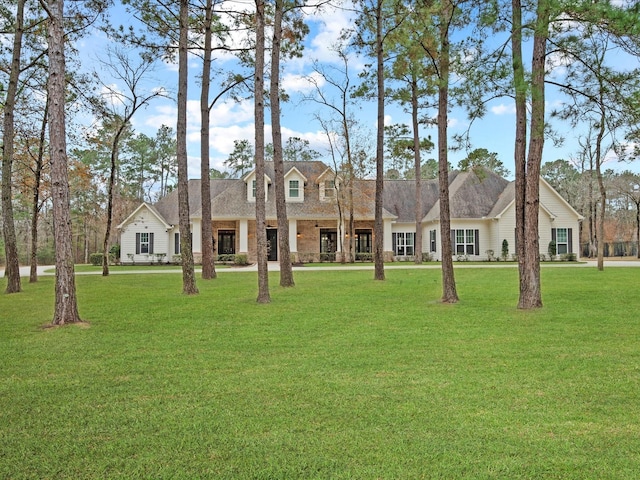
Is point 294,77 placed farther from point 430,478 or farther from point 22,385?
point 430,478

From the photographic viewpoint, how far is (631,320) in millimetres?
7285

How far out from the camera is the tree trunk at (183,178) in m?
11.6

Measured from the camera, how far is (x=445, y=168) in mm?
9898

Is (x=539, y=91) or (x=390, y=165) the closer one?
(x=539, y=91)

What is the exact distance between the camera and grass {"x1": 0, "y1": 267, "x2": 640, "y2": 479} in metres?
2.84

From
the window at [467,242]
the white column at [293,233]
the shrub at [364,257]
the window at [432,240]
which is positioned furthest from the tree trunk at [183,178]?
the window at [467,242]

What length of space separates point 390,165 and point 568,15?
41.9m

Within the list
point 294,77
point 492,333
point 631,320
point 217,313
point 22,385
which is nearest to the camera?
point 22,385

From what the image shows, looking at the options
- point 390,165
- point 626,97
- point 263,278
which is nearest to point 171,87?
point 263,278

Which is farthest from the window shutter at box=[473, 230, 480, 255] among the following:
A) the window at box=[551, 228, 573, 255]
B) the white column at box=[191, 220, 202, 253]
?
the white column at box=[191, 220, 202, 253]

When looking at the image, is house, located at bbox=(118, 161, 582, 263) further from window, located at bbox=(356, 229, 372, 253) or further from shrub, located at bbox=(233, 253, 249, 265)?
shrub, located at bbox=(233, 253, 249, 265)

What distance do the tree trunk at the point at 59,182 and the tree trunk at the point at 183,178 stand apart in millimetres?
3886

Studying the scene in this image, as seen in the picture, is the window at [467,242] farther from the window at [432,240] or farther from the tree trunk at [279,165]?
the tree trunk at [279,165]

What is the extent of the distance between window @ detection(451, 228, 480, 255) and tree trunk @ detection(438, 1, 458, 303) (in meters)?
20.2
